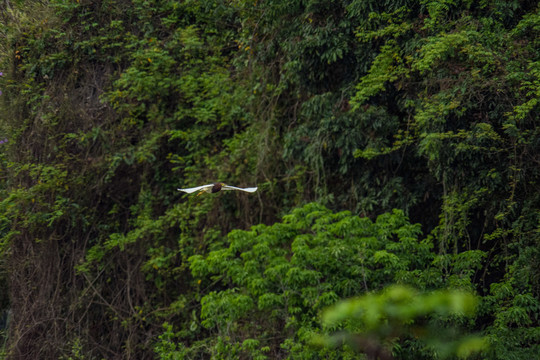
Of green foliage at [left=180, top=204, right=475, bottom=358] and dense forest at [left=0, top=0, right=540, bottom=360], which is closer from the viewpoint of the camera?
green foliage at [left=180, top=204, right=475, bottom=358]

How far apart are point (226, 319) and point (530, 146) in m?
2.90

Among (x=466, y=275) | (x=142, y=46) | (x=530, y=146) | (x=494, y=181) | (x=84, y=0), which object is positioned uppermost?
(x=84, y=0)

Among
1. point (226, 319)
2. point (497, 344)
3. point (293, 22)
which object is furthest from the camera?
point (293, 22)

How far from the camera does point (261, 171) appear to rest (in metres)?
7.35

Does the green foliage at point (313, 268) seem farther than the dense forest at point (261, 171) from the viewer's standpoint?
No

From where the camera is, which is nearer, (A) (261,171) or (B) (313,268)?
(B) (313,268)

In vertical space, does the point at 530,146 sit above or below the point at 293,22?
below

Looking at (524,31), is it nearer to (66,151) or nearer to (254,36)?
(254,36)

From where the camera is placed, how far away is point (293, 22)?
6711 mm

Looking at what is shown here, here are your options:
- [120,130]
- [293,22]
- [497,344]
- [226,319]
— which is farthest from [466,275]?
[120,130]

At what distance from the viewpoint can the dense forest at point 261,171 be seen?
16.3ft

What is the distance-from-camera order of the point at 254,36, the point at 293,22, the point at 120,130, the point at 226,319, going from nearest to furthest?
1. the point at 226,319
2. the point at 293,22
3. the point at 254,36
4. the point at 120,130

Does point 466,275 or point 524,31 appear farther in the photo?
point 524,31

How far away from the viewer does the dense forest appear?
4.96 meters
